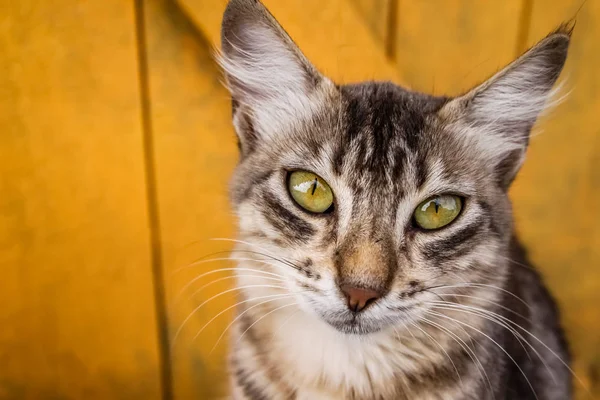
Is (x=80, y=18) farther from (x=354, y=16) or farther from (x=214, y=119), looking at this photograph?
(x=354, y=16)

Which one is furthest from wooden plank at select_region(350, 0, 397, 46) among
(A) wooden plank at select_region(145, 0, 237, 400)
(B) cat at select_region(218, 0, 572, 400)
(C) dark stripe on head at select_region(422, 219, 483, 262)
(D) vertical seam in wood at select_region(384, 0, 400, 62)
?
(C) dark stripe on head at select_region(422, 219, 483, 262)

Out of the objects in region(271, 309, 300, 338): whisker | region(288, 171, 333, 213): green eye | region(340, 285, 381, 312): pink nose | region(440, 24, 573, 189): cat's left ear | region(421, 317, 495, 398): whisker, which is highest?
region(440, 24, 573, 189): cat's left ear

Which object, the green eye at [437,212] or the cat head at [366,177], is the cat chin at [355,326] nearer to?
the cat head at [366,177]

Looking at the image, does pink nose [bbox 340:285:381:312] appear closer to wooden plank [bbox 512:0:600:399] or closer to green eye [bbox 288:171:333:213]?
green eye [bbox 288:171:333:213]

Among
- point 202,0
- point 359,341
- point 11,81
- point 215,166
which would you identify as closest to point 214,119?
point 215,166

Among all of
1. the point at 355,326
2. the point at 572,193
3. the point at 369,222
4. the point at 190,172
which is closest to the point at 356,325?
the point at 355,326

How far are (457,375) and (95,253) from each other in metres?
0.65

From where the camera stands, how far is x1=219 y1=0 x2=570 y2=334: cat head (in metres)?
0.59

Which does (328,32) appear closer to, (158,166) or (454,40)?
(454,40)

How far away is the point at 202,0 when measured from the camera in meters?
0.76

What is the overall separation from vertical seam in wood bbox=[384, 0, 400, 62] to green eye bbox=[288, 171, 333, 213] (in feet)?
1.04

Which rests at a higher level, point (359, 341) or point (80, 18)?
point (80, 18)

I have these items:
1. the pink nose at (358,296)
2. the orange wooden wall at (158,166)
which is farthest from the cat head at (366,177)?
the orange wooden wall at (158,166)

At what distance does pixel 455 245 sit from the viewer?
633mm
